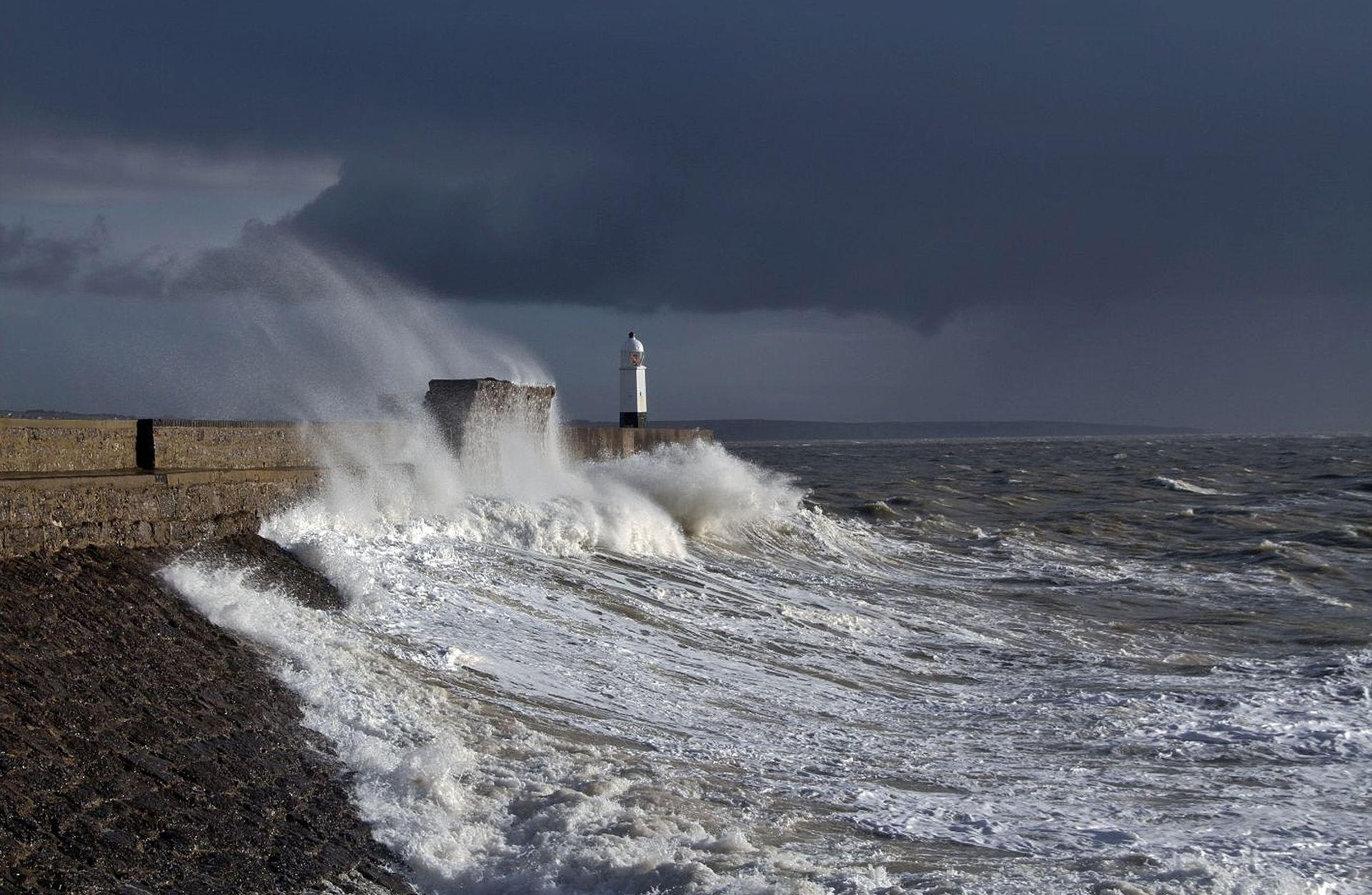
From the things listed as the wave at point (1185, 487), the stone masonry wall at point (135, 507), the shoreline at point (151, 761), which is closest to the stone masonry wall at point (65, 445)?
the stone masonry wall at point (135, 507)

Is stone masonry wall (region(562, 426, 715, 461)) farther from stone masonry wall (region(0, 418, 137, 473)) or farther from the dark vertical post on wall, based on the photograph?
stone masonry wall (region(0, 418, 137, 473))

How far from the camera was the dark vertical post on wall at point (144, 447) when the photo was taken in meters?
7.82

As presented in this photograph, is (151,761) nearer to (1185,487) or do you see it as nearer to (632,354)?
(632,354)

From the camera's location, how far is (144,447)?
7.84 m

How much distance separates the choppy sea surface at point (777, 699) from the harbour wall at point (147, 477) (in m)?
0.38

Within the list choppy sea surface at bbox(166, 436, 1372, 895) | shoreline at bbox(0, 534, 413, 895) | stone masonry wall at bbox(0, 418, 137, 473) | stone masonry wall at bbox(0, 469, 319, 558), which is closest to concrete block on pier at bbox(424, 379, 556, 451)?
choppy sea surface at bbox(166, 436, 1372, 895)

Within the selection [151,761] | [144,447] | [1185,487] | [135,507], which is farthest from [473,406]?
[1185,487]

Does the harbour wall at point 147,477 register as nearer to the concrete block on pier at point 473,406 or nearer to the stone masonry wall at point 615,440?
the concrete block on pier at point 473,406

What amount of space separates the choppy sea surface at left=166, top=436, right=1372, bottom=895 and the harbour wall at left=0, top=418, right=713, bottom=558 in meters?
0.38

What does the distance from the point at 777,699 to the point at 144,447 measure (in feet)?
14.3

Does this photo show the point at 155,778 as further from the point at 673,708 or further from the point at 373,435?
the point at 373,435

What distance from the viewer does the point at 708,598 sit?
10102 millimetres

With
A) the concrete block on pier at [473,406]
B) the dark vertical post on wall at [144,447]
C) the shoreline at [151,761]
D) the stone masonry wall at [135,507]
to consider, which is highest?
the concrete block on pier at [473,406]

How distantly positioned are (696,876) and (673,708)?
8.02 feet
